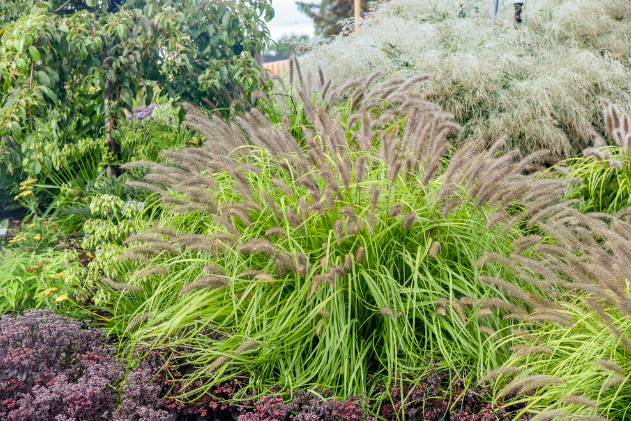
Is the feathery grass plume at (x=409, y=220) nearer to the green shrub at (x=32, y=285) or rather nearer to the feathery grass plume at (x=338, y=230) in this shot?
the feathery grass plume at (x=338, y=230)

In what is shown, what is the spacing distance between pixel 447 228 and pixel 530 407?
2.85ft

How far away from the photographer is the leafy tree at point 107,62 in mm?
3318

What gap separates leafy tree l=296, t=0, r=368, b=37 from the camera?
69.2 feet

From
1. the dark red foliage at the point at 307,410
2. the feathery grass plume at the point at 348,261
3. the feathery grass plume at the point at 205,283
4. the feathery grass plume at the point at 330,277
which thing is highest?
the feathery grass plume at the point at 348,261

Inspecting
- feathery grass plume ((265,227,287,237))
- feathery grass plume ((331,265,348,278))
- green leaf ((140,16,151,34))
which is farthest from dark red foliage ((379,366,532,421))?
green leaf ((140,16,151,34))

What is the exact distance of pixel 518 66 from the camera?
4574 mm

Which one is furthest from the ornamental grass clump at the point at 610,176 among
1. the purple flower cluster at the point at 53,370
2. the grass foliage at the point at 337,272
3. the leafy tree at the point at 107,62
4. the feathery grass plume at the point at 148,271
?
the purple flower cluster at the point at 53,370

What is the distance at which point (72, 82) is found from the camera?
155 inches

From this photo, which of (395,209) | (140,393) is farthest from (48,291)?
(395,209)

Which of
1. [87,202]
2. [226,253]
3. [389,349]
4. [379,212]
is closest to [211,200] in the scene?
[226,253]

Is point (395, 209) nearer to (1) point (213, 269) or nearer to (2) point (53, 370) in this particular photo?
(1) point (213, 269)

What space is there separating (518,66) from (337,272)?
3.26m

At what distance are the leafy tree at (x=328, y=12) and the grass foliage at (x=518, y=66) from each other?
16.0m

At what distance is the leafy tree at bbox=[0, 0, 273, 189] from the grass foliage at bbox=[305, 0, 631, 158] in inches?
54.1
